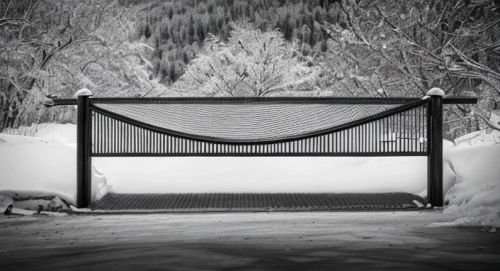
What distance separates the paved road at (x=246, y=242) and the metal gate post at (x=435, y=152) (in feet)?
1.97

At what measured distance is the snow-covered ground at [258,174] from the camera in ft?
23.2

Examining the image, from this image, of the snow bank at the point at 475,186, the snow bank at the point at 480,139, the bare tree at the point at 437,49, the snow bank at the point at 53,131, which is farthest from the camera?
the snow bank at the point at 53,131

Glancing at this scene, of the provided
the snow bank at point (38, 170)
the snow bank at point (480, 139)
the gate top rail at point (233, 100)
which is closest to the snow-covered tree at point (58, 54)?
the snow bank at point (38, 170)

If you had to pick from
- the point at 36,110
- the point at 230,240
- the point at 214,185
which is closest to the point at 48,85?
the point at 36,110

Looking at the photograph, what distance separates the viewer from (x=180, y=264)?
14.2 ft

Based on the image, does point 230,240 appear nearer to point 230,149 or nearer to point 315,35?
point 230,149

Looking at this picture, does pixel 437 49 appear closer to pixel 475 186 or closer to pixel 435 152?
pixel 435 152

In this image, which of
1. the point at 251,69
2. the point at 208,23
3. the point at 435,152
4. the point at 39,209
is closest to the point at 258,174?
the point at 435,152

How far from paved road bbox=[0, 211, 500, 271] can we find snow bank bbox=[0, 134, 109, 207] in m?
0.67

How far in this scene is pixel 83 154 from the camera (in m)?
7.17

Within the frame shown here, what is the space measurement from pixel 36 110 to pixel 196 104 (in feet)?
34.5

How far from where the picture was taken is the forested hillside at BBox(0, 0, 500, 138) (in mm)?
12953

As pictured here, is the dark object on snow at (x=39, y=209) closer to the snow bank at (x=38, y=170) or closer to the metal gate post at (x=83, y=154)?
the snow bank at (x=38, y=170)

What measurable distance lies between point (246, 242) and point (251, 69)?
2164 cm
